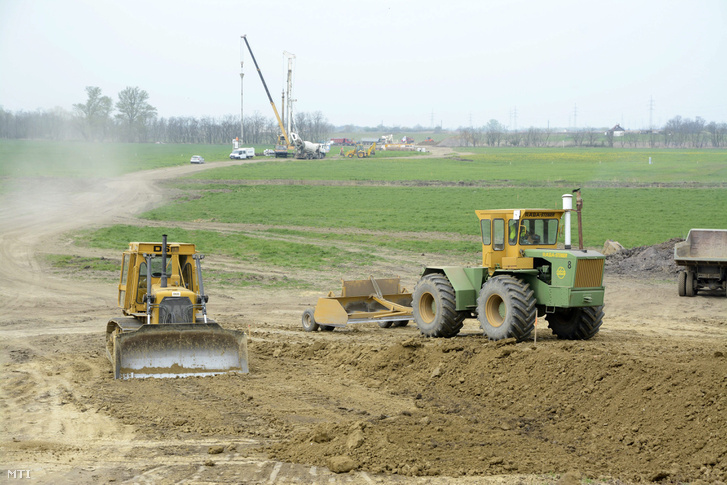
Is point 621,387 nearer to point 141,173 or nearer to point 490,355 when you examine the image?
point 490,355

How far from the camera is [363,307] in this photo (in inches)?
713

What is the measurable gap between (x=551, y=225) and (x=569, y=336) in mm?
2227

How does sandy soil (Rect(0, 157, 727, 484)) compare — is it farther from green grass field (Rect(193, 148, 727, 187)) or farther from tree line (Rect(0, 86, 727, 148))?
green grass field (Rect(193, 148, 727, 187))

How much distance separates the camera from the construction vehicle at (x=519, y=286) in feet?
44.8

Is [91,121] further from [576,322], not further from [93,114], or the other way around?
[576,322]

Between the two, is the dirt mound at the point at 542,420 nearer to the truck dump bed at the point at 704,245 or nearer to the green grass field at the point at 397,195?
the truck dump bed at the point at 704,245

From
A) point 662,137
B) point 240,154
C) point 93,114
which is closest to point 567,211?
point 93,114

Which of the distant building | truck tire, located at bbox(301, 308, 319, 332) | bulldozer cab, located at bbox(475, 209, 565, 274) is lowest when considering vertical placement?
truck tire, located at bbox(301, 308, 319, 332)

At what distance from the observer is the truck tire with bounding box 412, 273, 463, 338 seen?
Answer: 15.2 meters

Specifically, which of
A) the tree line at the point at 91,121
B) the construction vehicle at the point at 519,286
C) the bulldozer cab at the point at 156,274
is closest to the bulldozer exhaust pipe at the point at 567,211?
the construction vehicle at the point at 519,286

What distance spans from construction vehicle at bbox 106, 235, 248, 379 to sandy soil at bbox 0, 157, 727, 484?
1.32 feet

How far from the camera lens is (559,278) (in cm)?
1379

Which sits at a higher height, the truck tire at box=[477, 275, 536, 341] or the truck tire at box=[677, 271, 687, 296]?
the truck tire at box=[477, 275, 536, 341]

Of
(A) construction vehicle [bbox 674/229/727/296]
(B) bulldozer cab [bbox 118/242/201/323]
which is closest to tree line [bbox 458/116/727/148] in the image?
(A) construction vehicle [bbox 674/229/727/296]
